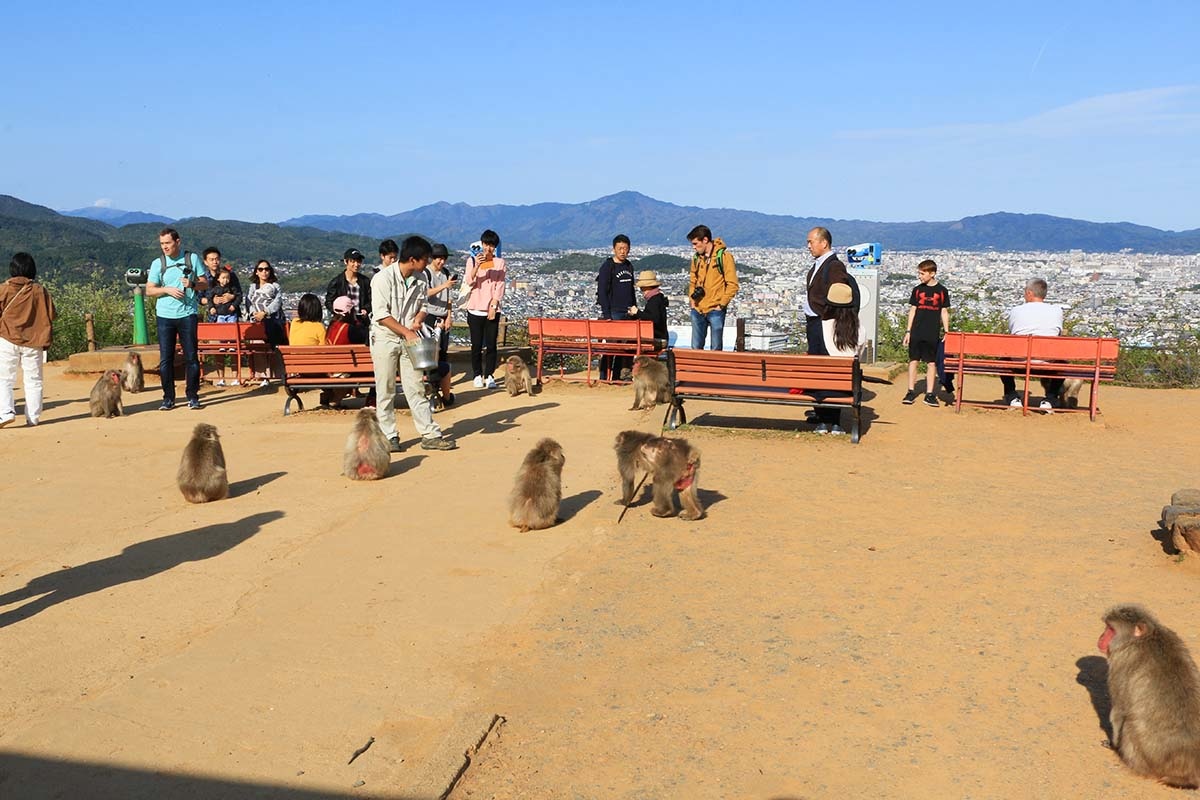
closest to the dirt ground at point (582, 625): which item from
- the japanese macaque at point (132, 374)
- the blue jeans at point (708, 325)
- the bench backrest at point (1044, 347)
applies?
the bench backrest at point (1044, 347)

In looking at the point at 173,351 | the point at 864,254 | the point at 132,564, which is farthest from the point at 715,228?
the point at 132,564

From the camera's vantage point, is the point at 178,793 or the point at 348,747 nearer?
the point at 178,793

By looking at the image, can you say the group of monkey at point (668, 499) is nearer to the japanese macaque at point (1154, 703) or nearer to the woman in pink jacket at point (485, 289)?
the japanese macaque at point (1154, 703)

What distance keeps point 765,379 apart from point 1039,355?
11.6 ft

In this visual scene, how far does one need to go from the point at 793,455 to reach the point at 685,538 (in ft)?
10.2

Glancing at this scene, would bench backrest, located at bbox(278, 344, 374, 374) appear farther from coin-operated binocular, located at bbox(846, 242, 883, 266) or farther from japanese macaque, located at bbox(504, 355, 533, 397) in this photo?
coin-operated binocular, located at bbox(846, 242, 883, 266)

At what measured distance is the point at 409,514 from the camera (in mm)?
8336

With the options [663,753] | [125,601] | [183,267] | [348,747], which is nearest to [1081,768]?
[663,753]

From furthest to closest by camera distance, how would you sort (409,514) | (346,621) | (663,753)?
(409,514) < (346,621) < (663,753)

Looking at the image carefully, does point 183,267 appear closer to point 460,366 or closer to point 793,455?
point 460,366

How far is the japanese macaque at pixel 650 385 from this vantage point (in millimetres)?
12562

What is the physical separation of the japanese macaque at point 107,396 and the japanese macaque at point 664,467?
7597 mm

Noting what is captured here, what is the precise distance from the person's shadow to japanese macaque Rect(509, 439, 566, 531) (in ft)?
6.52

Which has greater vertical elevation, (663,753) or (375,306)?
(375,306)
